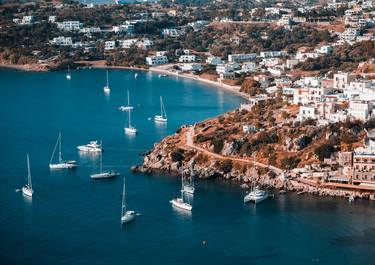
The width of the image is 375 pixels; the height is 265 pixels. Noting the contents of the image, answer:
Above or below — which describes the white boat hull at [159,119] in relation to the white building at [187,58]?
below

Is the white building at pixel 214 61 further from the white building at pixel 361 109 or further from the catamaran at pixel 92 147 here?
the white building at pixel 361 109

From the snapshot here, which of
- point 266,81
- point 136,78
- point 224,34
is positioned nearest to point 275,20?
point 224,34

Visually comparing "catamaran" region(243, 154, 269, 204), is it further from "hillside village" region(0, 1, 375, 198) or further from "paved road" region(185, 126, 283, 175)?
"paved road" region(185, 126, 283, 175)

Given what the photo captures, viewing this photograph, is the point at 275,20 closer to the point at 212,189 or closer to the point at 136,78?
the point at 136,78

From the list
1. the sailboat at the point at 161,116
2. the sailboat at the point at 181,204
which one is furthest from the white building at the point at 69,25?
the sailboat at the point at 181,204

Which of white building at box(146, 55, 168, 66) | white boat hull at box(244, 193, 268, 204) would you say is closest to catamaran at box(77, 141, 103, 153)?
white boat hull at box(244, 193, 268, 204)

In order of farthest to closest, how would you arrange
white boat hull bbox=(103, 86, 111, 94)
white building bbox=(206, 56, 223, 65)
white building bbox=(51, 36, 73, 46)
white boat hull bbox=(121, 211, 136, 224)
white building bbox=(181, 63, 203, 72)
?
1. white building bbox=(51, 36, 73, 46)
2. white building bbox=(206, 56, 223, 65)
3. white building bbox=(181, 63, 203, 72)
4. white boat hull bbox=(103, 86, 111, 94)
5. white boat hull bbox=(121, 211, 136, 224)
